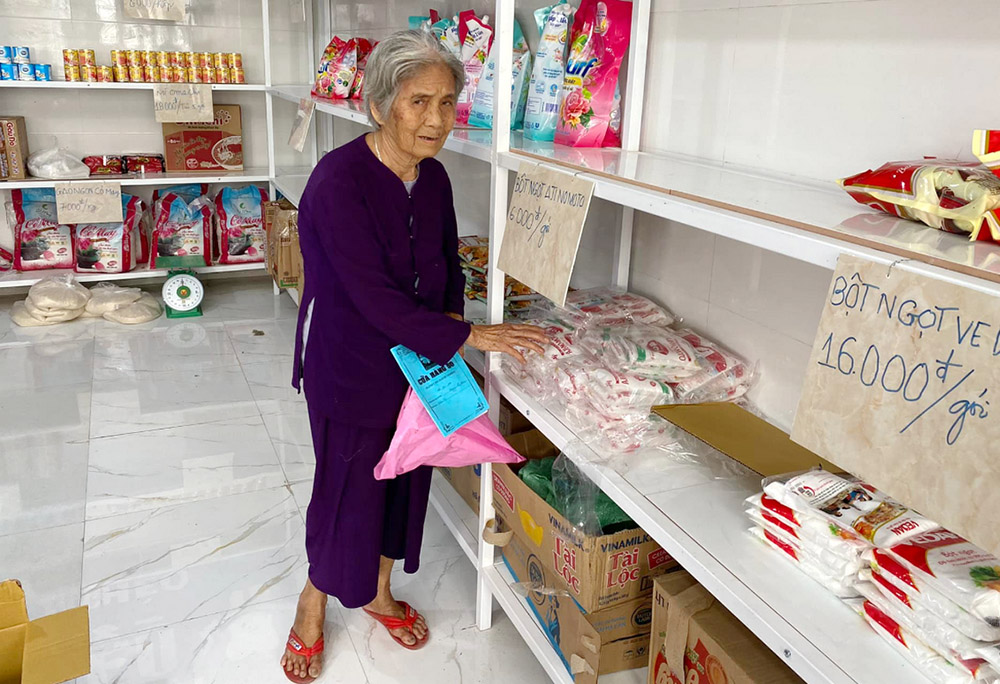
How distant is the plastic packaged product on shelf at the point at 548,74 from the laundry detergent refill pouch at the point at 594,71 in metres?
0.02

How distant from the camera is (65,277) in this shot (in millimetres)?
4301

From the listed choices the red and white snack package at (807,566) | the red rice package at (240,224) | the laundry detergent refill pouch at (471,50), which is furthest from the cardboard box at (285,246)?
the red and white snack package at (807,566)

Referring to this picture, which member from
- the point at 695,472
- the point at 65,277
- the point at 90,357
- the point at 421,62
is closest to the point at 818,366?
the point at 695,472

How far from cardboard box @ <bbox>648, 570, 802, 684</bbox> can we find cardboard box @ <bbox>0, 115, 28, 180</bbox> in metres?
4.05

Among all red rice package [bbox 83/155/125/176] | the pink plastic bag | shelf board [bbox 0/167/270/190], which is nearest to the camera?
the pink plastic bag

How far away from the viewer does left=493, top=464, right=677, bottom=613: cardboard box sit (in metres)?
1.44

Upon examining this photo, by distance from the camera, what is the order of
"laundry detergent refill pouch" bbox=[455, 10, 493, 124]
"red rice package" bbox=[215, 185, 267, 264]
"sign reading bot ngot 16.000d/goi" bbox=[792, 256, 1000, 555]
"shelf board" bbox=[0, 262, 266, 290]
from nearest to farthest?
"sign reading bot ngot 16.000d/goi" bbox=[792, 256, 1000, 555] → "laundry detergent refill pouch" bbox=[455, 10, 493, 124] → "shelf board" bbox=[0, 262, 266, 290] → "red rice package" bbox=[215, 185, 267, 264]

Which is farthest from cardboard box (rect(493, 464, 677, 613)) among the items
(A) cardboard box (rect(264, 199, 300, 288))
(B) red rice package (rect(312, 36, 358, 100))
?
(A) cardboard box (rect(264, 199, 300, 288))

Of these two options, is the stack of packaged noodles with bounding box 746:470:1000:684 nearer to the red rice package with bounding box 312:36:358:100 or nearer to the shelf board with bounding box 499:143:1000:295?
the shelf board with bounding box 499:143:1000:295

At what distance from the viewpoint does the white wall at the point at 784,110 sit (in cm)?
114

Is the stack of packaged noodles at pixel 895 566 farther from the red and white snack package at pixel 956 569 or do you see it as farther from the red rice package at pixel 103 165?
the red rice package at pixel 103 165

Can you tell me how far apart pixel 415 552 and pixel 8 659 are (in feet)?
2.96

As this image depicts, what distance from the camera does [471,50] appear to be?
7.36ft

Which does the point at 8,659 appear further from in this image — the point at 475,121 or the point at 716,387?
the point at 475,121
